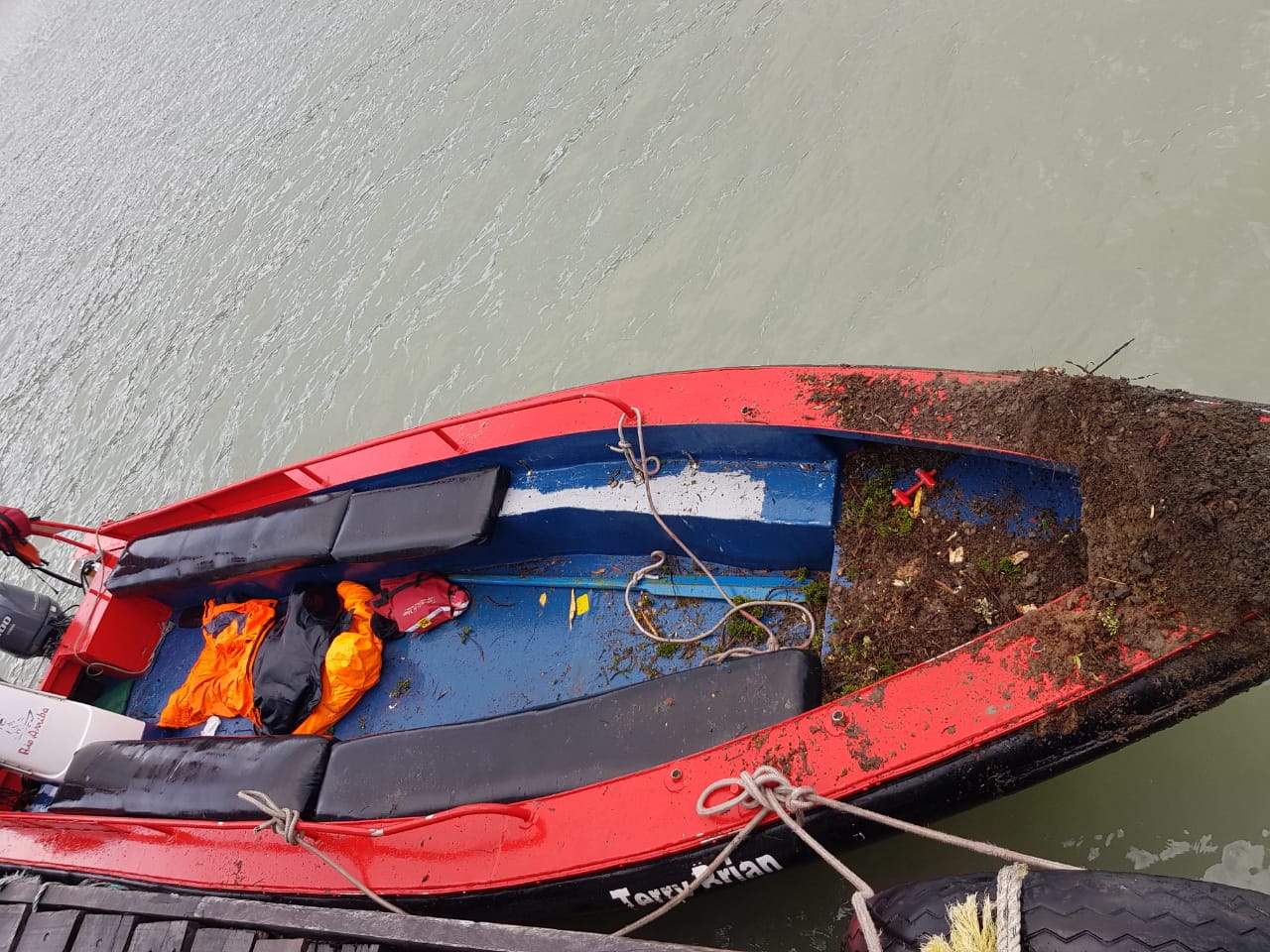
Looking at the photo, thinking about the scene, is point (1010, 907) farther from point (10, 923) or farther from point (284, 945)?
point (10, 923)

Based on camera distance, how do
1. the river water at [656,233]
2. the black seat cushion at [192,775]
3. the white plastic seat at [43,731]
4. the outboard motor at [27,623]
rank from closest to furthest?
the black seat cushion at [192,775] → the white plastic seat at [43,731] → the river water at [656,233] → the outboard motor at [27,623]

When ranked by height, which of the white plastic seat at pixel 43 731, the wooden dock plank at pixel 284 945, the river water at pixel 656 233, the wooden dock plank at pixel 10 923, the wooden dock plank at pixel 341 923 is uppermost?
the river water at pixel 656 233

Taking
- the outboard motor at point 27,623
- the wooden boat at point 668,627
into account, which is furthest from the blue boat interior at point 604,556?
the outboard motor at point 27,623

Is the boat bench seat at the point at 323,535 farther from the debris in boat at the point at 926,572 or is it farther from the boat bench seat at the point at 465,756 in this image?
the debris in boat at the point at 926,572

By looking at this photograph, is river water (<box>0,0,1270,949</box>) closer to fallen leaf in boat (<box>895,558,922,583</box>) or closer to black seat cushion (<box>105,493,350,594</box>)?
fallen leaf in boat (<box>895,558,922,583</box>)

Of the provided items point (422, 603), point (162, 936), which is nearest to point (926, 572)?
point (422, 603)

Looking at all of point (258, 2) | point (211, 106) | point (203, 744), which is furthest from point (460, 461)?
point (258, 2)

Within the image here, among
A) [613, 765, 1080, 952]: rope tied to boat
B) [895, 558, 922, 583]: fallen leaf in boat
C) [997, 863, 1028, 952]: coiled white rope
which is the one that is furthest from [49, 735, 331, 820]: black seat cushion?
[997, 863, 1028, 952]: coiled white rope
